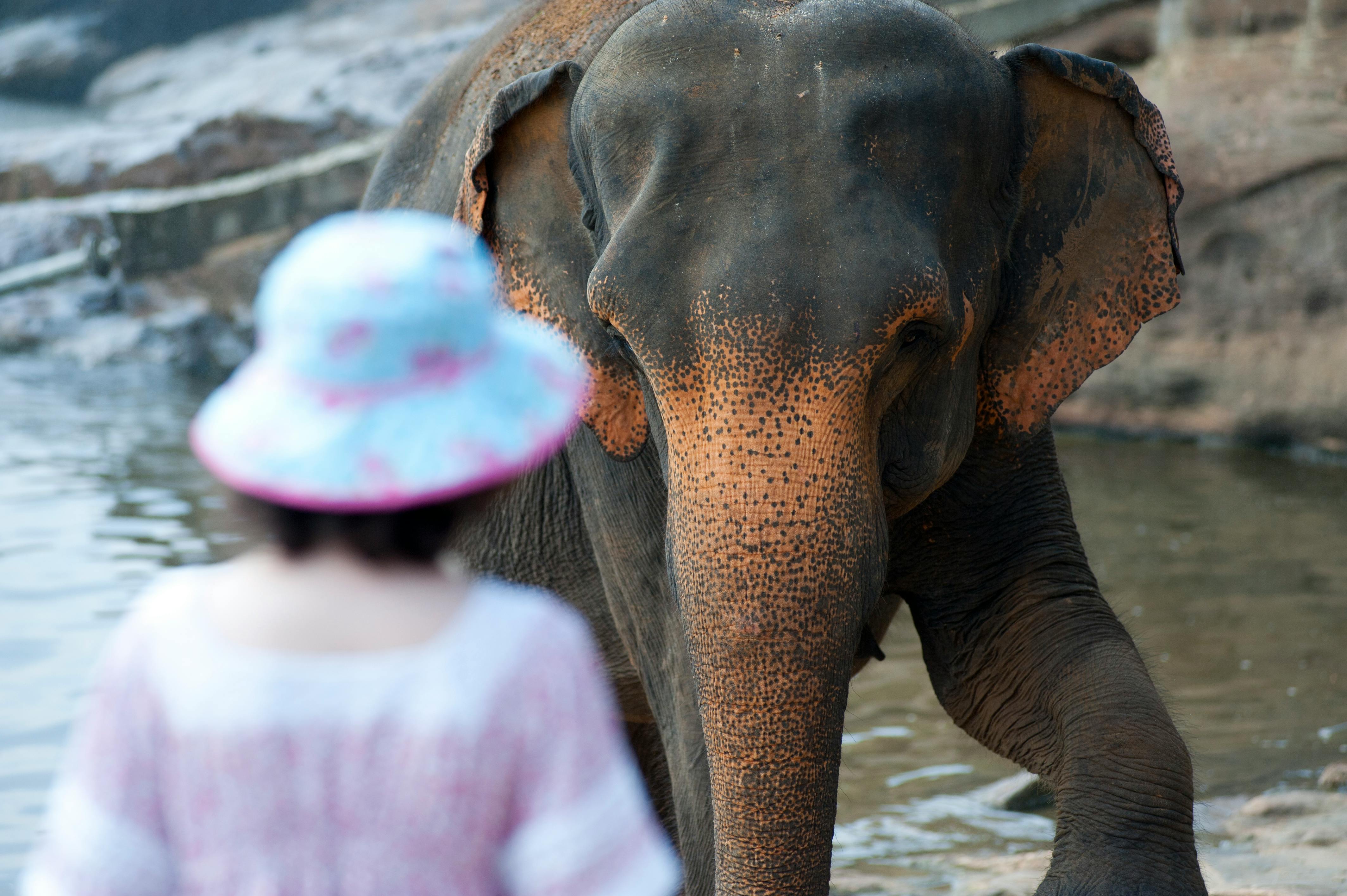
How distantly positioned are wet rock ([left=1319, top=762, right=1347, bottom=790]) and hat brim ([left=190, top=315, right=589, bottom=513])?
3.11 m

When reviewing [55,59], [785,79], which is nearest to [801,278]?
[785,79]

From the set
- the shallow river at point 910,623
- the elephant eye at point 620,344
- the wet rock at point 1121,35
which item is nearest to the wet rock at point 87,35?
the shallow river at point 910,623

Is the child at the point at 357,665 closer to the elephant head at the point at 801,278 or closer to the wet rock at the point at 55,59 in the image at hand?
the elephant head at the point at 801,278

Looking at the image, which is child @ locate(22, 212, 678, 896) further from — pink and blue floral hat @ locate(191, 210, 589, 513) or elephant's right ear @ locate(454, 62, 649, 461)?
elephant's right ear @ locate(454, 62, 649, 461)

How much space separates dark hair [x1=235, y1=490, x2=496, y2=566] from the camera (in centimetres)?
99

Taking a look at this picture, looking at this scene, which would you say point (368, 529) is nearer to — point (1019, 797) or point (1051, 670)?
point (1051, 670)

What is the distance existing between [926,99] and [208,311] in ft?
31.7

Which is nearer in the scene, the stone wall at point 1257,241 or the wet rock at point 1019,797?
the wet rock at point 1019,797

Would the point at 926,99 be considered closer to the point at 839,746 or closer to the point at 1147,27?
the point at 839,746

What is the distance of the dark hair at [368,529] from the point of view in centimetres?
99

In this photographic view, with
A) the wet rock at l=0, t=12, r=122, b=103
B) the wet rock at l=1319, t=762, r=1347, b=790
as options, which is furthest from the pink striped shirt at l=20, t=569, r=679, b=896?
the wet rock at l=0, t=12, r=122, b=103

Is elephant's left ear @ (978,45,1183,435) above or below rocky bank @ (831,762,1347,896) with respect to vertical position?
above

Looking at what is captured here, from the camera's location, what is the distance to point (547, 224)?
2.34m

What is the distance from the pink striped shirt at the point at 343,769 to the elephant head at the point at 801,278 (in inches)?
29.0
